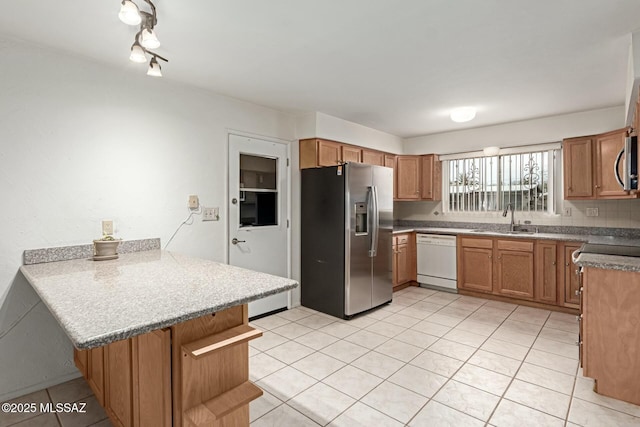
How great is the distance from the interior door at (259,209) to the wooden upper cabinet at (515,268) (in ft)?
8.78

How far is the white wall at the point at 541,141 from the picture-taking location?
3703 mm

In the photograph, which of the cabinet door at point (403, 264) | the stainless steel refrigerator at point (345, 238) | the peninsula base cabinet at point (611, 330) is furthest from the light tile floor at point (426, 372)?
the cabinet door at point (403, 264)

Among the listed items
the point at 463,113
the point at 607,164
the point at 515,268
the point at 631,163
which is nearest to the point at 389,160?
the point at 463,113

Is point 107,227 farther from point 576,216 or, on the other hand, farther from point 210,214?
point 576,216

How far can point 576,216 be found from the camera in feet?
13.1

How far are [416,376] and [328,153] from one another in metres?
2.52

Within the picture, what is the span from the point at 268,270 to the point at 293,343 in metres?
1.02

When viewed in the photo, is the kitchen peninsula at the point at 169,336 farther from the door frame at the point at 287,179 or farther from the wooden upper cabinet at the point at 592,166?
the wooden upper cabinet at the point at 592,166

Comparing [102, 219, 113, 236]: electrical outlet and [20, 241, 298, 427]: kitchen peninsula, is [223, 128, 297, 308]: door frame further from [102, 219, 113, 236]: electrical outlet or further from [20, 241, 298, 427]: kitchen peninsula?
[20, 241, 298, 427]: kitchen peninsula

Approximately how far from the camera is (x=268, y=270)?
12.2 feet

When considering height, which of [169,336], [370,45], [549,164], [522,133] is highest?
[370,45]

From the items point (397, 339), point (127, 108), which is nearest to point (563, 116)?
point (397, 339)

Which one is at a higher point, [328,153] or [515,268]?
[328,153]

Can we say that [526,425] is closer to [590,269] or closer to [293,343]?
[590,269]
